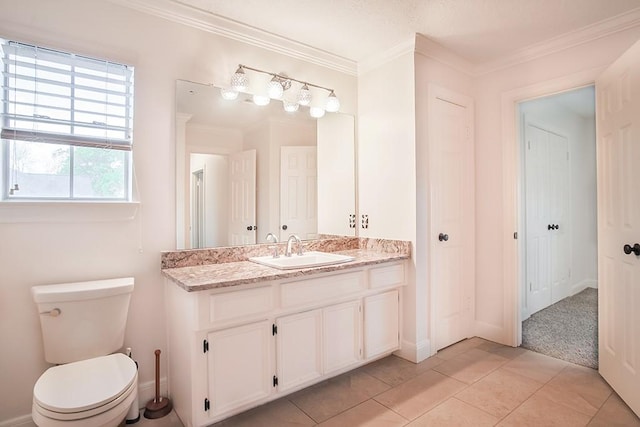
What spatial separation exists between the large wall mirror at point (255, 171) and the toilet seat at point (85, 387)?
749 mm

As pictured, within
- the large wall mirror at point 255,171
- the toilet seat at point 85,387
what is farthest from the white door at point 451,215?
the toilet seat at point 85,387

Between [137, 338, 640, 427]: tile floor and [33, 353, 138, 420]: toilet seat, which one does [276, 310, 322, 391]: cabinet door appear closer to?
[137, 338, 640, 427]: tile floor

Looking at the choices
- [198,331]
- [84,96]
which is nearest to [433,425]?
[198,331]

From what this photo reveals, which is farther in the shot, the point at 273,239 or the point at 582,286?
the point at 582,286

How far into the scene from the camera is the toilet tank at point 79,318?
1641 millimetres

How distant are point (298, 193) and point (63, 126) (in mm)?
1517

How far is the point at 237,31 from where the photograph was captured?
231cm

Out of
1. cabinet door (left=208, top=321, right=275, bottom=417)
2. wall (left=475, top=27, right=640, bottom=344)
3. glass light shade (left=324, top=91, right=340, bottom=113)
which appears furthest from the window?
wall (left=475, top=27, right=640, bottom=344)

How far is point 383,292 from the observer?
251cm

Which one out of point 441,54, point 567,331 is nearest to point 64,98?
point 441,54

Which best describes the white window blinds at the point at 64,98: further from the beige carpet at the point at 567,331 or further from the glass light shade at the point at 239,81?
the beige carpet at the point at 567,331

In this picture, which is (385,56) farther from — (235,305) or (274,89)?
(235,305)

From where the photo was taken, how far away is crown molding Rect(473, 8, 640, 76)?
7.41ft

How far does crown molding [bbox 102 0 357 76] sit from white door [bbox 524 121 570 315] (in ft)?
6.86
